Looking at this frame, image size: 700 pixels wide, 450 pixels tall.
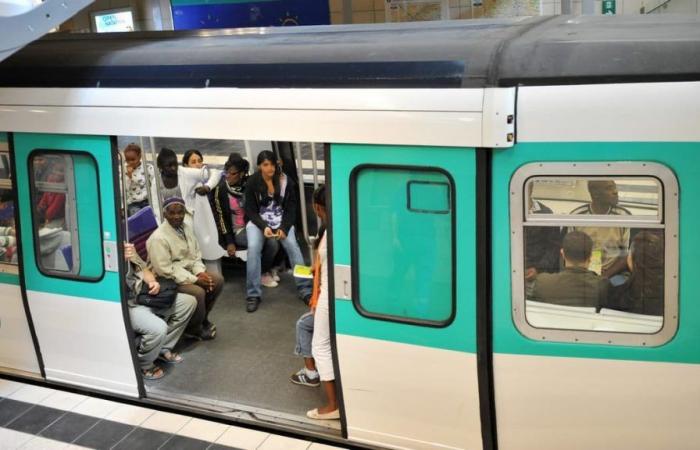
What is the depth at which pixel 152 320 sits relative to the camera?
5977 millimetres

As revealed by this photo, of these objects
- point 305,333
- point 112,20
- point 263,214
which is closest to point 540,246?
point 305,333

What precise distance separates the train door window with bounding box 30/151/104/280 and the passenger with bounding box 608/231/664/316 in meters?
3.34

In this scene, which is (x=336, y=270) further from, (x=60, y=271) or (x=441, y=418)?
(x=60, y=271)

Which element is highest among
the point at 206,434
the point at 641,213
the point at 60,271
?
the point at 641,213

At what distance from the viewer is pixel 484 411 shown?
14.6 feet

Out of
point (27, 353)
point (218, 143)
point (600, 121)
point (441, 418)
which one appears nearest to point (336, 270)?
point (441, 418)

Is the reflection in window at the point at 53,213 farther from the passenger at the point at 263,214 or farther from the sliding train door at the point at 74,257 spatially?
the passenger at the point at 263,214

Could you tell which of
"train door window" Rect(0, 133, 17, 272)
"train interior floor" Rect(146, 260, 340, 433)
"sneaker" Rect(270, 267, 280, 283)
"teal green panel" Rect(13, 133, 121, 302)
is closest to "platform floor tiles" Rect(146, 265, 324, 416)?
"train interior floor" Rect(146, 260, 340, 433)

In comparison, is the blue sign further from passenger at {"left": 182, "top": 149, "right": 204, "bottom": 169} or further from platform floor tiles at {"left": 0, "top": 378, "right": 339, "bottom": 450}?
platform floor tiles at {"left": 0, "top": 378, "right": 339, "bottom": 450}

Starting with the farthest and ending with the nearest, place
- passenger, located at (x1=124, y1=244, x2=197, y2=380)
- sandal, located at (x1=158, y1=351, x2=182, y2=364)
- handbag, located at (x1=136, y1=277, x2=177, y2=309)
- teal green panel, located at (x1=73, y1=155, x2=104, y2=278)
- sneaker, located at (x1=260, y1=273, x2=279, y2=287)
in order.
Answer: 1. sneaker, located at (x1=260, y1=273, x2=279, y2=287)
2. sandal, located at (x1=158, y1=351, x2=182, y2=364)
3. handbag, located at (x1=136, y1=277, x2=177, y2=309)
4. passenger, located at (x1=124, y1=244, x2=197, y2=380)
5. teal green panel, located at (x1=73, y1=155, x2=104, y2=278)

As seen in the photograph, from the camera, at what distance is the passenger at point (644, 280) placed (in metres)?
3.98

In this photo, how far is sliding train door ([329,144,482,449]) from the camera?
4348 millimetres

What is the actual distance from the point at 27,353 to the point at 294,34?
3.01 meters

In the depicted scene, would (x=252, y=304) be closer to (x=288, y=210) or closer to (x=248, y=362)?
(x=288, y=210)
